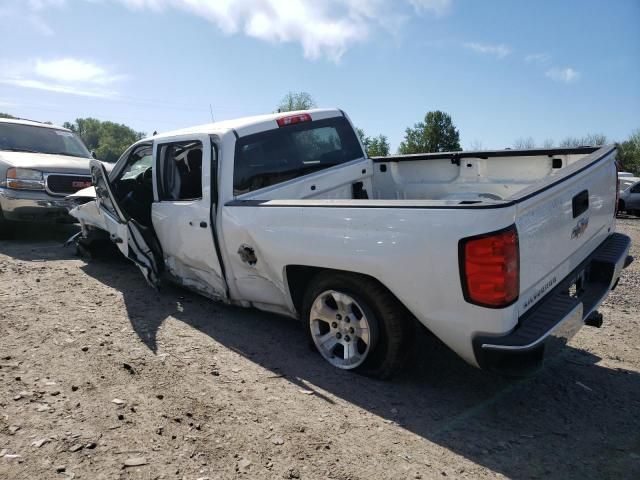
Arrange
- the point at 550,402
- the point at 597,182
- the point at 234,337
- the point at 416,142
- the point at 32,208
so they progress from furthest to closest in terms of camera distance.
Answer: the point at 416,142, the point at 32,208, the point at 234,337, the point at 597,182, the point at 550,402

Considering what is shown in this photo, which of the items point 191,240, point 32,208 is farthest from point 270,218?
point 32,208

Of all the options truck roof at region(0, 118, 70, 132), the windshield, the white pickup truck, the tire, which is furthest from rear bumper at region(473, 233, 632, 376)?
truck roof at region(0, 118, 70, 132)

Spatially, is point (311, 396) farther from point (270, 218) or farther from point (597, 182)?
point (597, 182)

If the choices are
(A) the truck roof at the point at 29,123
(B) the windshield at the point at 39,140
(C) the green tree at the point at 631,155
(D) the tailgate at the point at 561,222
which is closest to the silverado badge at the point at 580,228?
(D) the tailgate at the point at 561,222

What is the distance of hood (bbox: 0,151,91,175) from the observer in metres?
7.62

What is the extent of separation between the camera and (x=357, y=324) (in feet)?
10.8

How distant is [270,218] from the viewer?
3.54 m

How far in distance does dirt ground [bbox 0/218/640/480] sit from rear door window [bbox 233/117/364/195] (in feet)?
4.45

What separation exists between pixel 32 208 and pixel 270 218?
574cm

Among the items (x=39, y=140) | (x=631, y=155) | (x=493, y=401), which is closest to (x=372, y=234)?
(x=493, y=401)

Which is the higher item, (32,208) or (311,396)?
(32,208)

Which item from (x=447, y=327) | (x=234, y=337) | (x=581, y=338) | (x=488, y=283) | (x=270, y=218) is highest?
(x=270, y=218)

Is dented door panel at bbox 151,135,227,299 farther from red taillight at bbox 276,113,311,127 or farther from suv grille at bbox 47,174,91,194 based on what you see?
suv grille at bbox 47,174,91,194

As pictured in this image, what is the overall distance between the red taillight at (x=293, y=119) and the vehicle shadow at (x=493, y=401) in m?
1.87
